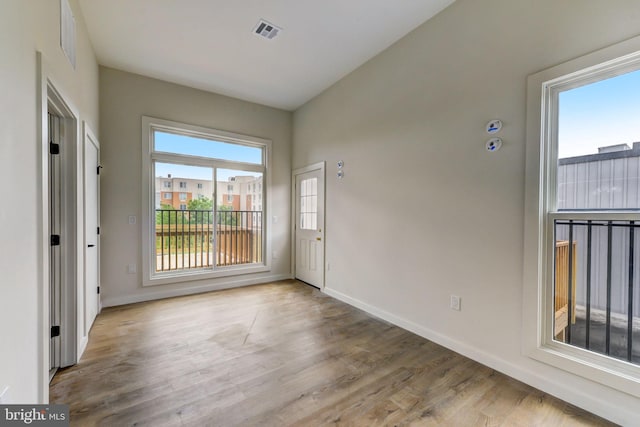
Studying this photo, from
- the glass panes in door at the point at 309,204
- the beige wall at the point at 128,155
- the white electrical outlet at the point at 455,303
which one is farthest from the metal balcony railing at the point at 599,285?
the beige wall at the point at 128,155

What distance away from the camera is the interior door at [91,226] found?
8.32ft

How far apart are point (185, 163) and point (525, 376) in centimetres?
469

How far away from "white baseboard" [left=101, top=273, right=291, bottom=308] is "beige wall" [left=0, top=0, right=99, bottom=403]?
7.88 feet

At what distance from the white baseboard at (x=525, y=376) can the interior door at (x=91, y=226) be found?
316 cm

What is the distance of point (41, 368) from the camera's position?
4.83 feet

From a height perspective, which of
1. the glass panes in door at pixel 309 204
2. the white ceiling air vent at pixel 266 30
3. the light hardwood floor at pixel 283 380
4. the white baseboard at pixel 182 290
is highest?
the white ceiling air vent at pixel 266 30

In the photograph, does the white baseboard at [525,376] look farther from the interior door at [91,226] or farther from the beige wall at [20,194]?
the interior door at [91,226]

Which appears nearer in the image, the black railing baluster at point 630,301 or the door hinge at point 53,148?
the black railing baluster at point 630,301

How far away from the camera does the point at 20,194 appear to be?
1.28 meters

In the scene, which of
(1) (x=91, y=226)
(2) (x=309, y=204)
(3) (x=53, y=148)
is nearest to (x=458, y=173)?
(2) (x=309, y=204)

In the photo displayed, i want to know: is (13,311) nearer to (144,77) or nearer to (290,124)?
(144,77)

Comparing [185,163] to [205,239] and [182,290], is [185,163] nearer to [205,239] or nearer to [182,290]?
[205,239]

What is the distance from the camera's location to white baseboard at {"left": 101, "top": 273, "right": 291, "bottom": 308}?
11.8 feet

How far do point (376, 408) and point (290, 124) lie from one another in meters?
4.60
